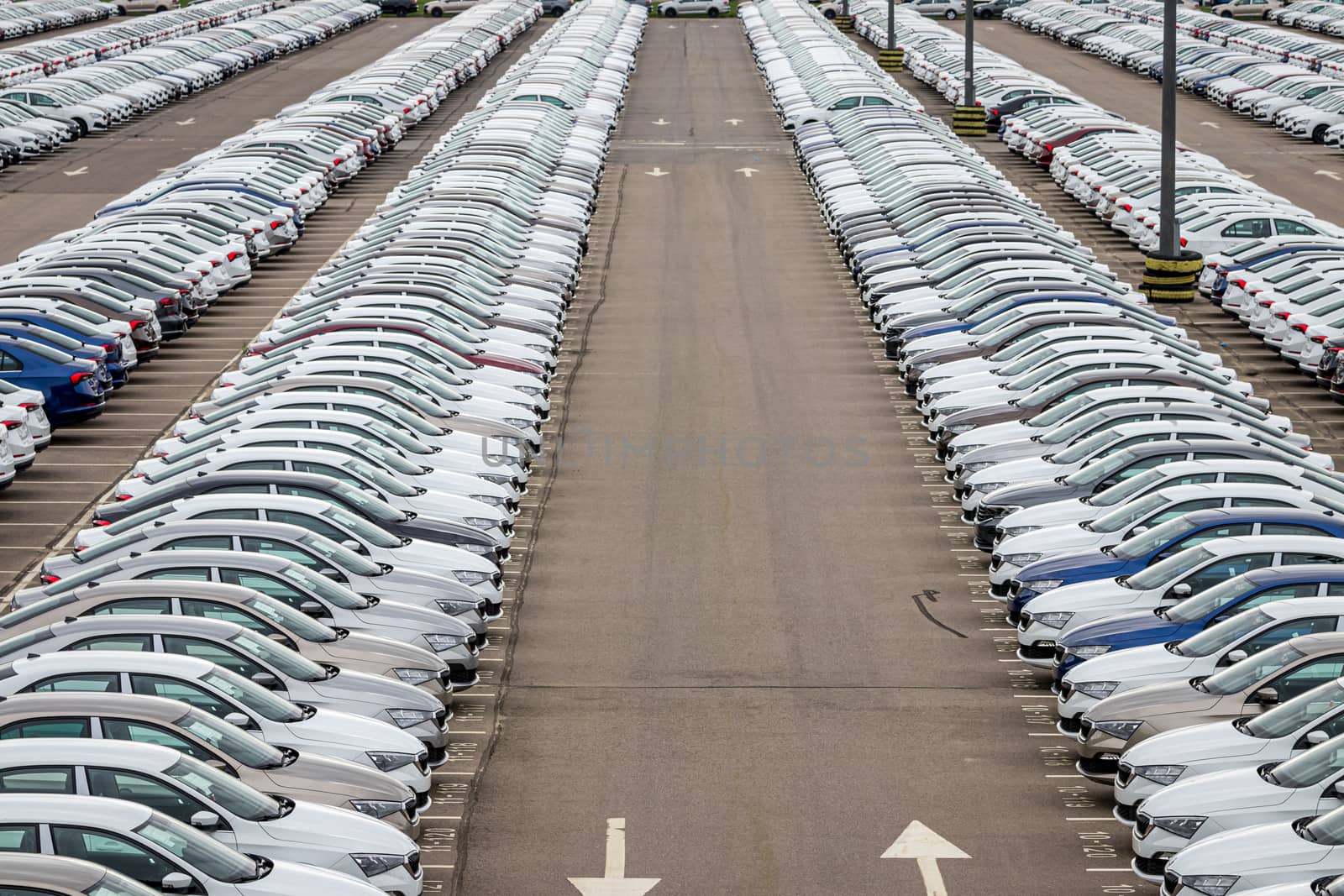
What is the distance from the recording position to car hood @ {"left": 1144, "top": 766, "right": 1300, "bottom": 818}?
43.3 ft

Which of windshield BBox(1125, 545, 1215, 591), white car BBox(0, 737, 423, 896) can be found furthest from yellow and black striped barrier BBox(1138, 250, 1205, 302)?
white car BBox(0, 737, 423, 896)

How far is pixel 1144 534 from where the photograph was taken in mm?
18375

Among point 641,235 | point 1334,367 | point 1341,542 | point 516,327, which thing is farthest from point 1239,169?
point 1341,542

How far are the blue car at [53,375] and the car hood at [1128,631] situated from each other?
1645cm

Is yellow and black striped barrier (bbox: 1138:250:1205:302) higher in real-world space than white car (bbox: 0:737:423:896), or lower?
lower

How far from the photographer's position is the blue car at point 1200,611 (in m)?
16.5

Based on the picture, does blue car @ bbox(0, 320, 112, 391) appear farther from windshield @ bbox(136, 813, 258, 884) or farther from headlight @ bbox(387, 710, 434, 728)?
windshield @ bbox(136, 813, 258, 884)

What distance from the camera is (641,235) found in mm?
40656

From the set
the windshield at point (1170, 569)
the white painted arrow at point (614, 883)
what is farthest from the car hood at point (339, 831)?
the windshield at point (1170, 569)

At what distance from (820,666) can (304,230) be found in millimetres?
26273

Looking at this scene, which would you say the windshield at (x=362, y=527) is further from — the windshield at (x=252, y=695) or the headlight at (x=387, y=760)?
the headlight at (x=387, y=760)

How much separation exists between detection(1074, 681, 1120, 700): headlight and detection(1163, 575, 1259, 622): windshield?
4.02 ft

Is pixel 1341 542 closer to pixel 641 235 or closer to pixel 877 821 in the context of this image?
pixel 877 821

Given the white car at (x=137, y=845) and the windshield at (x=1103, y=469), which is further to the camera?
the windshield at (x=1103, y=469)
